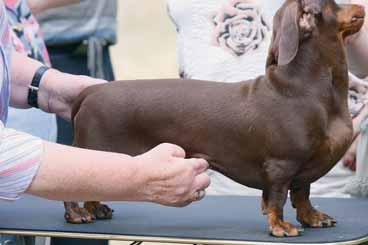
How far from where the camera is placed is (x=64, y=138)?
137 inches

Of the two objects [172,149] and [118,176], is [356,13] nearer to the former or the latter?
[172,149]

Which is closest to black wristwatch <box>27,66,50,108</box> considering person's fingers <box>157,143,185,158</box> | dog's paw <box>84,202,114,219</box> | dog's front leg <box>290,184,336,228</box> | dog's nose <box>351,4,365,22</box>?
dog's paw <box>84,202,114,219</box>

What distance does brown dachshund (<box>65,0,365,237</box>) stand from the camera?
5.80 feet

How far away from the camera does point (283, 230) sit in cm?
176

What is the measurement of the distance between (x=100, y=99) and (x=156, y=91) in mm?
129

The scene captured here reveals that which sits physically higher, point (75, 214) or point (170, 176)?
point (170, 176)

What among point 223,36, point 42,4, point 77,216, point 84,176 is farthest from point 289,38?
point 42,4

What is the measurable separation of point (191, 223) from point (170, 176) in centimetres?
23

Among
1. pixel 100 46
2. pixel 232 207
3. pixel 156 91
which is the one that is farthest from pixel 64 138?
pixel 156 91

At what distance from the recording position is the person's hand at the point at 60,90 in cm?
227

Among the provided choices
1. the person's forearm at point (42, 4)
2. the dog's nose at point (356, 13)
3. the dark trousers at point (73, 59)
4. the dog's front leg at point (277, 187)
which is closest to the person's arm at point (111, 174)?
the dog's front leg at point (277, 187)

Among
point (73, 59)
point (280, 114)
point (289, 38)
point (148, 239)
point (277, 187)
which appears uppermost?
point (289, 38)

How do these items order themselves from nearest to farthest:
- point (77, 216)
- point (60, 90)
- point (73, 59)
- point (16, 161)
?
point (16, 161)
point (77, 216)
point (60, 90)
point (73, 59)

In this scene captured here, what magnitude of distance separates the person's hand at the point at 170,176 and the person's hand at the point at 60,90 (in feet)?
1.82
